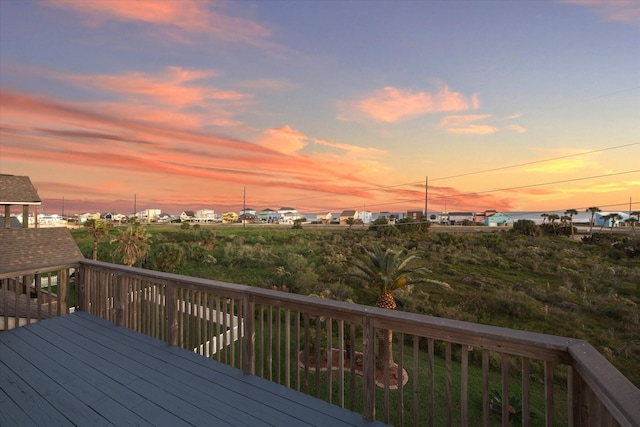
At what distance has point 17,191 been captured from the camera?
15406 mm

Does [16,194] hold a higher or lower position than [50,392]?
higher

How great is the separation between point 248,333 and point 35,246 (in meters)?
14.8

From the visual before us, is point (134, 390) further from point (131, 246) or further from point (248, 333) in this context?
point (131, 246)

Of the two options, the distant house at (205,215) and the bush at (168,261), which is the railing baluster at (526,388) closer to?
the bush at (168,261)

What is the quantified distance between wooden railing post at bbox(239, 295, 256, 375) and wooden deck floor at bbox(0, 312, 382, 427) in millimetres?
108

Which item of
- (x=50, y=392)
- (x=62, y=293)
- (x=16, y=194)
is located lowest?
(x=50, y=392)

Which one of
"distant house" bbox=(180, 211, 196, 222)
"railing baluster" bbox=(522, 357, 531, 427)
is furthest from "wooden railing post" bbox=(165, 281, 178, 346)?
"distant house" bbox=(180, 211, 196, 222)

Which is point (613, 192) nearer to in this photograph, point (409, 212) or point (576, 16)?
point (409, 212)

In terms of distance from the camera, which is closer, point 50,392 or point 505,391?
point 505,391

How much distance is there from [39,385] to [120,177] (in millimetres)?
21397

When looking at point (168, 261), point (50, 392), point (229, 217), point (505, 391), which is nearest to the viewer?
point (505, 391)

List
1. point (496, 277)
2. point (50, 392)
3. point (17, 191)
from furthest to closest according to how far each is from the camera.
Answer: point (496, 277) → point (17, 191) → point (50, 392)

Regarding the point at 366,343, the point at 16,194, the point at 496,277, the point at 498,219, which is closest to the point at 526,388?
the point at 366,343

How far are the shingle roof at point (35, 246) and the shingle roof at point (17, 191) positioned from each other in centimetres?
260
